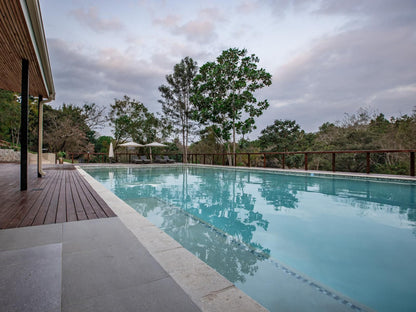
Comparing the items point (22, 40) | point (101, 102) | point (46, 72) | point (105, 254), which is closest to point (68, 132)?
point (101, 102)

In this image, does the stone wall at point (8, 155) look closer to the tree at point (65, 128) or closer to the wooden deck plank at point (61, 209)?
the tree at point (65, 128)

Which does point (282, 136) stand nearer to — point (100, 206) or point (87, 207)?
point (100, 206)

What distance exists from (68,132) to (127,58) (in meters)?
9.68

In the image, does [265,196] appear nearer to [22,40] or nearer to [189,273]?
[189,273]

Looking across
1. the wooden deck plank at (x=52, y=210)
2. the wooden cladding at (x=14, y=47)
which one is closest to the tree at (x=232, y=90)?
the wooden cladding at (x=14, y=47)

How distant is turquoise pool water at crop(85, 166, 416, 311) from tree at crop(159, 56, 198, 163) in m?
12.4

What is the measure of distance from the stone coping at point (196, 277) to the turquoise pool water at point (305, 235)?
43 centimetres

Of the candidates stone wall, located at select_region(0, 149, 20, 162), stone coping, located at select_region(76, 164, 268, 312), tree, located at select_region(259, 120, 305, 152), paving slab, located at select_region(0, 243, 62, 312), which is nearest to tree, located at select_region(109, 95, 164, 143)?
stone wall, located at select_region(0, 149, 20, 162)

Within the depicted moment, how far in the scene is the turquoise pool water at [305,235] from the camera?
5.72 ft

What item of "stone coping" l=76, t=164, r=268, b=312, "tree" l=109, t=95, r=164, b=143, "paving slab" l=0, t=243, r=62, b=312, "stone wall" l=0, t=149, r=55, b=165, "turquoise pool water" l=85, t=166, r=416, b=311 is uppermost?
"tree" l=109, t=95, r=164, b=143

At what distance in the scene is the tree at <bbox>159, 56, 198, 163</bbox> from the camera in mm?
17031

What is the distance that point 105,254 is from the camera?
156 cm

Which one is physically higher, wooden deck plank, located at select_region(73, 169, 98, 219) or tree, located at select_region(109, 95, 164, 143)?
tree, located at select_region(109, 95, 164, 143)

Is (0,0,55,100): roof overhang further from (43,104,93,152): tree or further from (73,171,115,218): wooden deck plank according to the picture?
(43,104,93,152): tree
